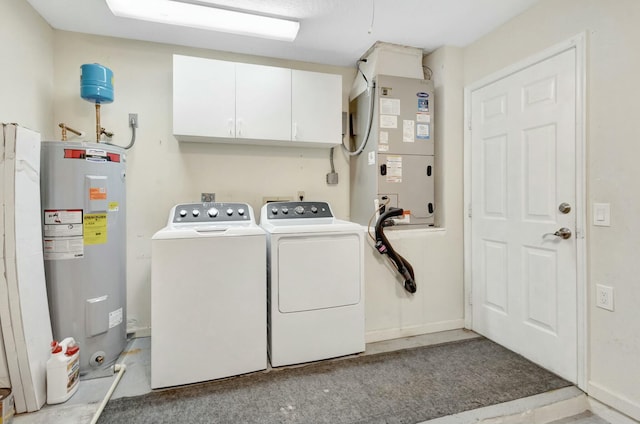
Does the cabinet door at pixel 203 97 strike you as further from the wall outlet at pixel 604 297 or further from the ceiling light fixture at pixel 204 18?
the wall outlet at pixel 604 297

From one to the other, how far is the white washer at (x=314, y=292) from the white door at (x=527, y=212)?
3.63 ft

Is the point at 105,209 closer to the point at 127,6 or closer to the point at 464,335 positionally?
the point at 127,6

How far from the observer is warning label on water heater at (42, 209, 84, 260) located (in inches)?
72.1

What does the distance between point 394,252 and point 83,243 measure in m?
2.17

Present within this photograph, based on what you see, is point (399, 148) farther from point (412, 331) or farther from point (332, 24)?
point (412, 331)

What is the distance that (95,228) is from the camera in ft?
6.40

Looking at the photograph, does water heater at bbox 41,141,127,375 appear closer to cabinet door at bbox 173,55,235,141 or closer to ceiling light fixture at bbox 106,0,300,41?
cabinet door at bbox 173,55,235,141

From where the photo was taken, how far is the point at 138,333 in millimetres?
2484

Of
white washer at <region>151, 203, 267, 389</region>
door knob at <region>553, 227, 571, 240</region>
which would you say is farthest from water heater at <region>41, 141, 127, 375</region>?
door knob at <region>553, 227, 571, 240</region>

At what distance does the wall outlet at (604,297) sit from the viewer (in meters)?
1.68

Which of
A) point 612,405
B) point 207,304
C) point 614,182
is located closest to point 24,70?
point 207,304

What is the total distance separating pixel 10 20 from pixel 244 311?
2285 mm

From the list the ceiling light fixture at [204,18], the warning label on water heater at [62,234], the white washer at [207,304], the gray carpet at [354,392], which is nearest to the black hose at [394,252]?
the gray carpet at [354,392]

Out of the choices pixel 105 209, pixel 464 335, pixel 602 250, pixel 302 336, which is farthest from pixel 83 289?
pixel 602 250
